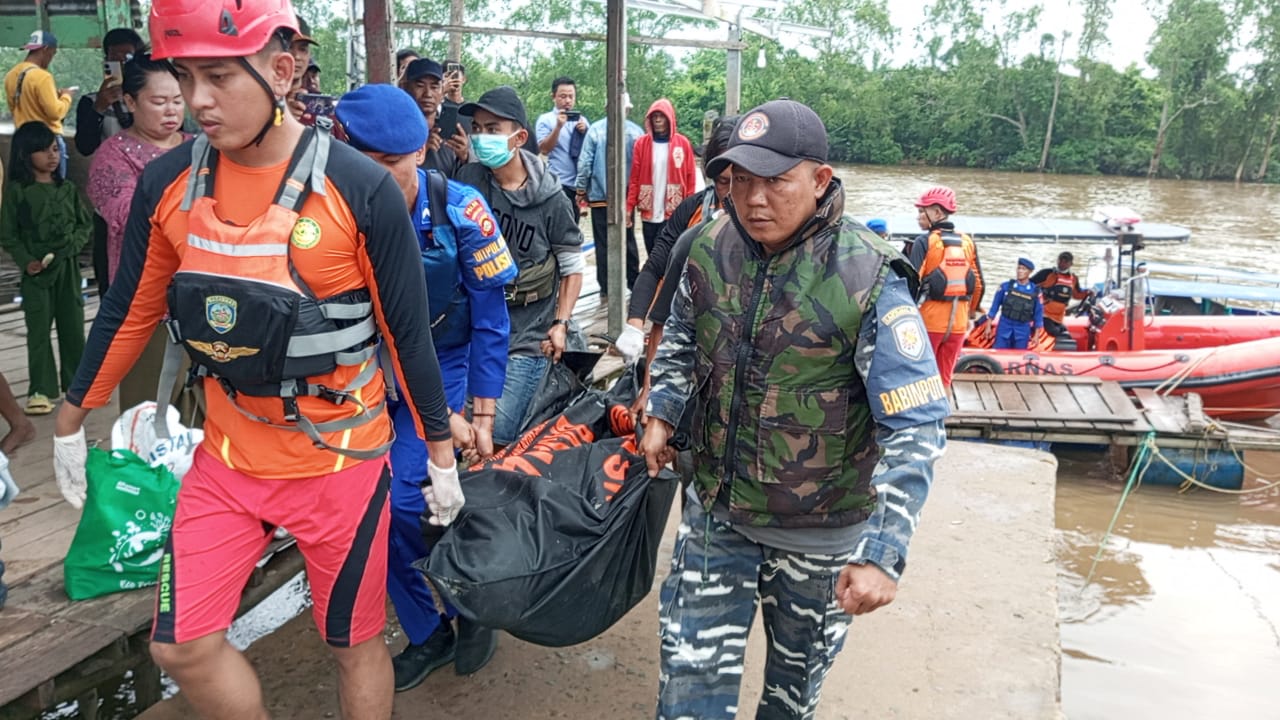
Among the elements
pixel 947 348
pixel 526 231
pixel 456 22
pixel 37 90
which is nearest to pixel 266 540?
pixel 526 231

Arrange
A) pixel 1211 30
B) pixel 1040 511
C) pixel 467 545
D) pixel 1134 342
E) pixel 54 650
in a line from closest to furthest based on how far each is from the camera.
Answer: pixel 467 545 < pixel 54 650 < pixel 1040 511 < pixel 1134 342 < pixel 1211 30

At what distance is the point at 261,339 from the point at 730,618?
1.25 metres

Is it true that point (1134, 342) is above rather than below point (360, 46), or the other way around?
below

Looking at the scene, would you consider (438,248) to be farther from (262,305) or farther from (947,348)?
(947,348)

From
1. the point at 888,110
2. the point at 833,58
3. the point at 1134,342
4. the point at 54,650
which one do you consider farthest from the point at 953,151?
the point at 54,650

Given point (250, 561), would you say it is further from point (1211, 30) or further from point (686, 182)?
point (1211, 30)

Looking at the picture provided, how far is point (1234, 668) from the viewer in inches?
248

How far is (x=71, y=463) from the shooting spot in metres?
2.36

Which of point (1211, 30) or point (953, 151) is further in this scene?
point (953, 151)

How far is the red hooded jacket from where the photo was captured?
8023mm

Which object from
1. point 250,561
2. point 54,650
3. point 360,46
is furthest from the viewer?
point 360,46

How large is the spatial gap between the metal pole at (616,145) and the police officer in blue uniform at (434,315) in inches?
123

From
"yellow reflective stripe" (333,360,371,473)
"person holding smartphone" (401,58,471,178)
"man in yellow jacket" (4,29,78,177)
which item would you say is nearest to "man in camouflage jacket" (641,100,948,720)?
"yellow reflective stripe" (333,360,371,473)

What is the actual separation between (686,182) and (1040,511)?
4.40 m
